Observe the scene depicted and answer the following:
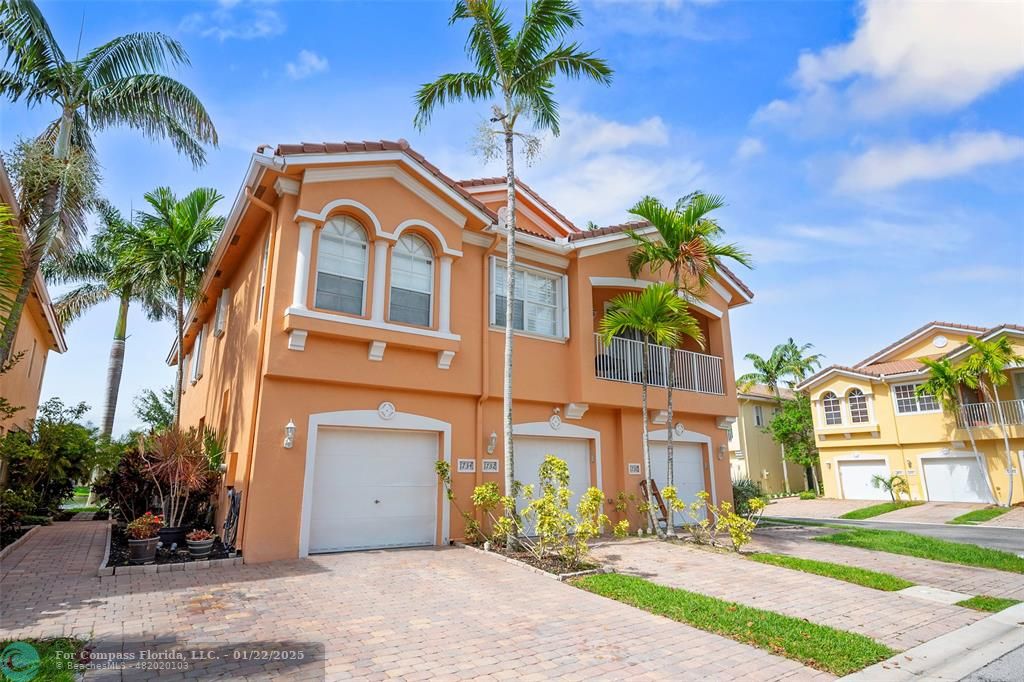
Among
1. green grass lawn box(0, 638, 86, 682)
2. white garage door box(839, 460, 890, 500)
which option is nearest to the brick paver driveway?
green grass lawn box(0, 638, 86, 682)

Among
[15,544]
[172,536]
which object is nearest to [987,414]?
[172,536]

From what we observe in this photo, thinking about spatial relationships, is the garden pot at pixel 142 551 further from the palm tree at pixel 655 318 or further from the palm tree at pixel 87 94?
the palm tree at pixel 655 318

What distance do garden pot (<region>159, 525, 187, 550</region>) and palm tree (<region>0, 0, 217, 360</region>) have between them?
12.7 feet

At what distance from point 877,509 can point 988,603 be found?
20490mm

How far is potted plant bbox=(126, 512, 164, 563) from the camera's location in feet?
28.3

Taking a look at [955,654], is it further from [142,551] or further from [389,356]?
[142,551]

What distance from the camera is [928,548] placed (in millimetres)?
11898

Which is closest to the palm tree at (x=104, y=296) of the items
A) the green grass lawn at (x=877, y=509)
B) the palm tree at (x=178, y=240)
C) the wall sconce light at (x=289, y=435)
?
the palm tree at (x=178, y=240)

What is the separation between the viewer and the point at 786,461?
35656 millimetres

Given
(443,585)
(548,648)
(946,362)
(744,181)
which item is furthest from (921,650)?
(946,362)

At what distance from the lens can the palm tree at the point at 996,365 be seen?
78.1 feet

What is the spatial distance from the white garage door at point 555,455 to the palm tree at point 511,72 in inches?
66.4

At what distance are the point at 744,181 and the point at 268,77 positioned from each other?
30.7 ft

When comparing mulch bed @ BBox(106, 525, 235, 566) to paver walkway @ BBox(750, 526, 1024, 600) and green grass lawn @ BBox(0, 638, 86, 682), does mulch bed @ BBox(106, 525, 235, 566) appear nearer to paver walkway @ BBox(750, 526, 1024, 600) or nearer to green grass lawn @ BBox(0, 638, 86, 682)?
green grass lawn @ BBox(0, 638, 86, 682)
